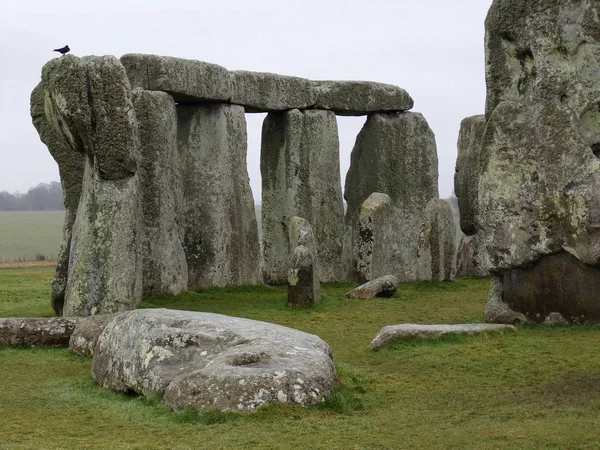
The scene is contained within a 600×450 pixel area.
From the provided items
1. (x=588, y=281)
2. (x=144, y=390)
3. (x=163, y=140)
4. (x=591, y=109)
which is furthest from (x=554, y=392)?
(x=163, y=140)

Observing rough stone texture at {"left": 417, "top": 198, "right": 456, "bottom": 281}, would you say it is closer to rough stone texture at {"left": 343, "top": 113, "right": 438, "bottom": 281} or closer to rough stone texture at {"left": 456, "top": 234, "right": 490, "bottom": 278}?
rough stone texture at {"left": 456, "top": 234, "right": 490, "bottom": 278}

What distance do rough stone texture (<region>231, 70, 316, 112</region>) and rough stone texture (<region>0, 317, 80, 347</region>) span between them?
9.48 meters

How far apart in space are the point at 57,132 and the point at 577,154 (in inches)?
267

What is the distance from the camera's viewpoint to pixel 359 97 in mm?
25297

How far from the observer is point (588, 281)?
540 inches

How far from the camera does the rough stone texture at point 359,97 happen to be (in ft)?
81.3

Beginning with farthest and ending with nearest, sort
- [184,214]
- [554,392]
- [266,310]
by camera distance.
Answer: [184,214]
[266,310]
[554,392]

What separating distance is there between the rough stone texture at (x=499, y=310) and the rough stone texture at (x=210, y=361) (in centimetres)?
442

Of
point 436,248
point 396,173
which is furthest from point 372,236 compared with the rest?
point 396,173

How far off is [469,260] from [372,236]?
133 inches

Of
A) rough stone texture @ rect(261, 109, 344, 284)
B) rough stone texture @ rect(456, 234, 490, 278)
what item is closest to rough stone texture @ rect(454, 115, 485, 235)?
rough stone texture @ rect(456, 234, 490, 278)

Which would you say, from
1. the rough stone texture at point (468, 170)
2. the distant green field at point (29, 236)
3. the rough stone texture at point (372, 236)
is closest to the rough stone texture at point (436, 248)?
the rough stone texture at point (372, 236)

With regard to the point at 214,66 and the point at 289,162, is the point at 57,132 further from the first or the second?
the point at 289,162

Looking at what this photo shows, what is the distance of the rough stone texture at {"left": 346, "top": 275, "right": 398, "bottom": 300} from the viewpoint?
64.4ft
